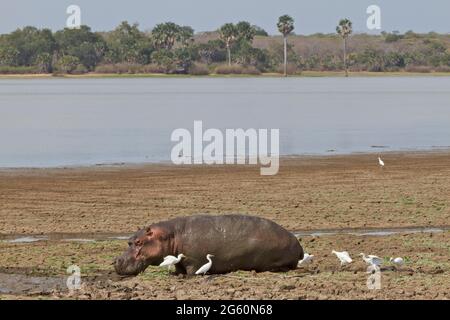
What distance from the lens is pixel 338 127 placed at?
58.7 meters

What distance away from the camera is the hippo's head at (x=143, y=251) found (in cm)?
1508

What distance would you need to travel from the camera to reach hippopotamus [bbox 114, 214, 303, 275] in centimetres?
1513

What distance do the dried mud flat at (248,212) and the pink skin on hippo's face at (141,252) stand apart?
0.20 meters

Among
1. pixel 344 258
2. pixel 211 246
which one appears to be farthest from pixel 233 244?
pixel 344 258

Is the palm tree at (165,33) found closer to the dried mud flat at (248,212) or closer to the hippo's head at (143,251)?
the dried mud flat at (248,212)

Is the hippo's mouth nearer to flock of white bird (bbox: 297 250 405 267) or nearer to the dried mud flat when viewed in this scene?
the dried mud flat

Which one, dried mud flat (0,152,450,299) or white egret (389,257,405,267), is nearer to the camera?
dried mud flat (0,152,450,299)

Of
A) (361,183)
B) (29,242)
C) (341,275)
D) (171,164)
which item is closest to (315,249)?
(341,275)

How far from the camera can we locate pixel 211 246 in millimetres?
15234

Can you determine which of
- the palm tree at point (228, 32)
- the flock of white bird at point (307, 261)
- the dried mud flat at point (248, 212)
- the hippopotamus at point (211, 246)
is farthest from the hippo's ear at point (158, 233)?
the palm tree at point (228, 32)

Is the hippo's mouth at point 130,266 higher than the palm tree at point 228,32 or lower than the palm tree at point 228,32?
lower

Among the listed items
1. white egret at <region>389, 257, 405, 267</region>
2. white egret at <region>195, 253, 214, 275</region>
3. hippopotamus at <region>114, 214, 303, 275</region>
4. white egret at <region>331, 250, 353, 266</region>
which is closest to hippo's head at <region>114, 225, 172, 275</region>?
hippopotamus at <region>114, 214, 303, 275</region>
